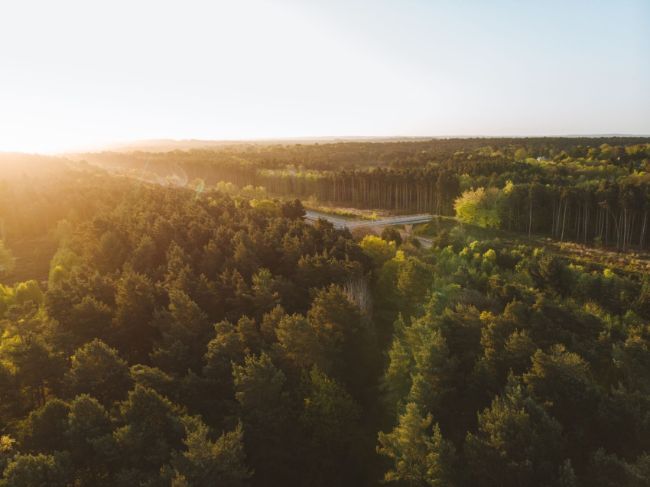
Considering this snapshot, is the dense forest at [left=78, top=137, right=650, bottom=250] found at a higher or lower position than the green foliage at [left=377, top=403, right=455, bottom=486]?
higher

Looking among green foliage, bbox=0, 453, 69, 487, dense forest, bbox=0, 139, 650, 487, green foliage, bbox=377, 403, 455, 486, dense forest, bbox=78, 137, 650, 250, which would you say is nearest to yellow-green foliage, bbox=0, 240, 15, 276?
dense forest, bbox=0, 139, 650, 487

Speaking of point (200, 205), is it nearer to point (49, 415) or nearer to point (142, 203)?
point (142, 203)

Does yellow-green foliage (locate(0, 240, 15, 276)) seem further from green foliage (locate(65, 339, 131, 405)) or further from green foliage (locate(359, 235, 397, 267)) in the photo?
green foliage (locate(359, 235, 397, 267))

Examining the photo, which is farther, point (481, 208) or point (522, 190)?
point (481, 208)

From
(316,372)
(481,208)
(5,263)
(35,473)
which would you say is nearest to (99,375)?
(35,473)

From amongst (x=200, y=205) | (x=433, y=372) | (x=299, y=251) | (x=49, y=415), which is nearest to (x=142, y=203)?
(x=200, y=205)

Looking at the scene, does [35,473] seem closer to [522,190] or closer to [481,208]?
[481,208]

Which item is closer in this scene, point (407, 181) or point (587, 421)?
point (587, 421)

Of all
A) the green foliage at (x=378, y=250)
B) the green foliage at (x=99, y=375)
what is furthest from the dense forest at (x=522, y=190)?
the green foliage at (x=99, y=375)

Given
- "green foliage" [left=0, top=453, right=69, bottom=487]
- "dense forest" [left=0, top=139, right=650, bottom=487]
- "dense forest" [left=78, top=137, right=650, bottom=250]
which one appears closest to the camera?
"green foliage" [left=0, top=453, right=69, bottom=487]
